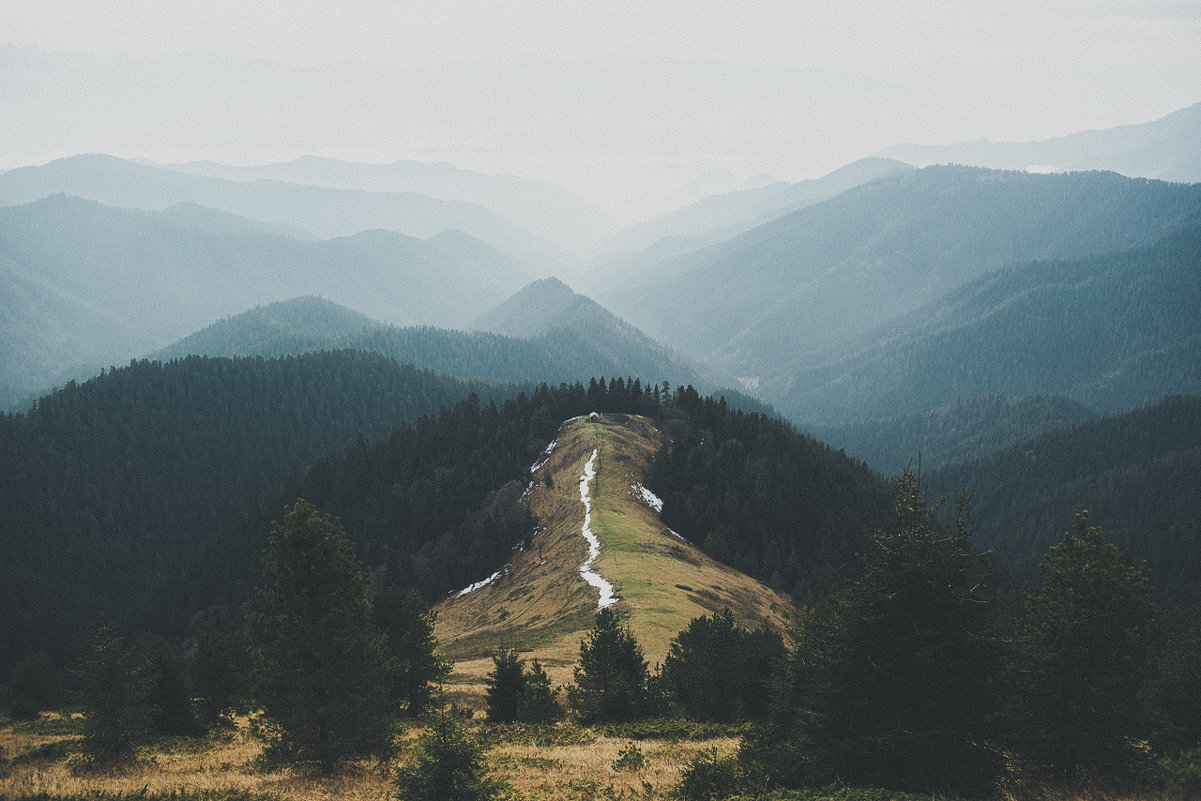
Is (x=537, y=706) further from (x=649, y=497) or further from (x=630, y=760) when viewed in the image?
(x=649, y=497)

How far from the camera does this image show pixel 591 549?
88688 mm

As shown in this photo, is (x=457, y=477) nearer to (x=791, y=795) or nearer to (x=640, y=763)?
(x=640, y=763)

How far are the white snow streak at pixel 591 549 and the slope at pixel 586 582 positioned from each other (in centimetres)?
49

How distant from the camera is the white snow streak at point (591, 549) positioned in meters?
73.0

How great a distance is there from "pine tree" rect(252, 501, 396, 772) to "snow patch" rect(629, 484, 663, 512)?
90.2 meters

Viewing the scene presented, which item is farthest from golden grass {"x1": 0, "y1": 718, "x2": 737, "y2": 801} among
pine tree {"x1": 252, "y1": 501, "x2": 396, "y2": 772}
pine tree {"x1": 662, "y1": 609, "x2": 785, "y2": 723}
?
pine tree {"x1": 662, "y1": 609, "x2": 785, "y2": 723}

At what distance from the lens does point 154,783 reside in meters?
24.9

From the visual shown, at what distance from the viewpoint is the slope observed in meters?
67.1

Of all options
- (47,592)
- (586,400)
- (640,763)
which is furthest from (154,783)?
(47,592)

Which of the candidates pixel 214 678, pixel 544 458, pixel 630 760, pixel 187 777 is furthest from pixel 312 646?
pixel 544 458

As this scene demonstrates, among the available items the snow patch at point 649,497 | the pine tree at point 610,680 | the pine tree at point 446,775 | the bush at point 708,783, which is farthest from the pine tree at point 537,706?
the snow patch at point 649,497

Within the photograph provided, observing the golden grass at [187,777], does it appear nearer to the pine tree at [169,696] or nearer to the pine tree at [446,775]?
the pine tree at [446,775]

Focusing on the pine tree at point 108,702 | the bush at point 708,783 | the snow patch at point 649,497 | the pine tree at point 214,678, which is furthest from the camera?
the snow patch at point 649,497

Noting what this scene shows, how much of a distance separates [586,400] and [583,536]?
7307 centimetres
